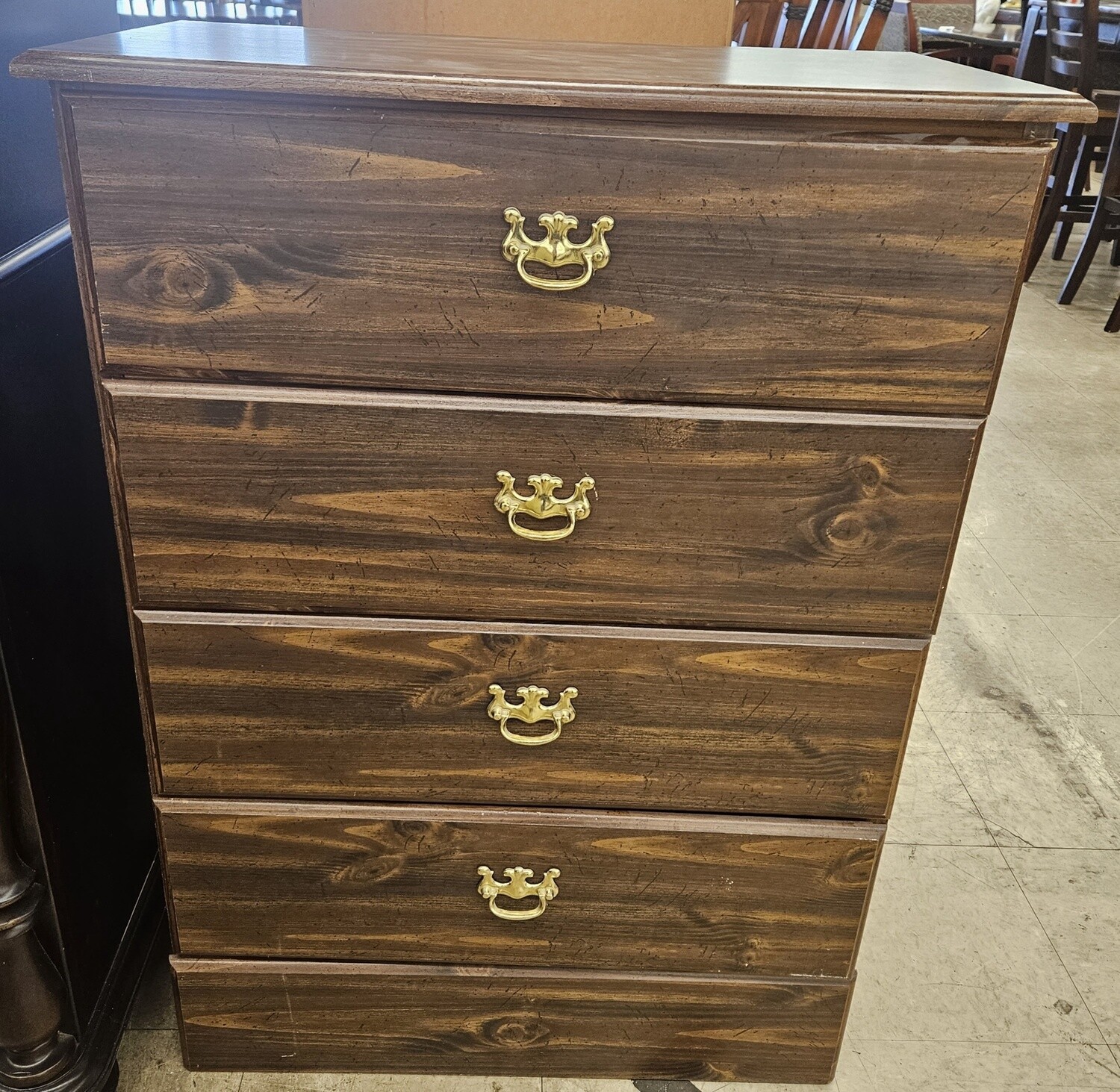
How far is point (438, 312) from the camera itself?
0.76 metres

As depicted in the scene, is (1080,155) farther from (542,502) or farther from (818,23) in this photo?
(542,502)

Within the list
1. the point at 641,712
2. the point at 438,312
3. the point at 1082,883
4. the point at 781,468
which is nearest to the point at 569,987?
the point at 641,712

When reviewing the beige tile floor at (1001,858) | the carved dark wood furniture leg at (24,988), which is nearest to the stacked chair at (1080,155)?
the beige tile floor at (1001,858)

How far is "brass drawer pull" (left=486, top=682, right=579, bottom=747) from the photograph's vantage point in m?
0.90

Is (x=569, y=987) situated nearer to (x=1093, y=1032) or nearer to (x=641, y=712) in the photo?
(x=641, y=712)

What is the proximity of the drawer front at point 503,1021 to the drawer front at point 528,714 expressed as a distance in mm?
215

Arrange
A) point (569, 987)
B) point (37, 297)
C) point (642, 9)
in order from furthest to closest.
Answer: point (642, 9) → point (569, 987) → point (37, 297)

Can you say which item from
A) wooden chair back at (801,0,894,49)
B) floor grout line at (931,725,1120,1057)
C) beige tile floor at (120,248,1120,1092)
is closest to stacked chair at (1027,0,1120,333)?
wooden chair back at (801,0,894,49)

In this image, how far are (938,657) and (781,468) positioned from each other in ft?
4.02

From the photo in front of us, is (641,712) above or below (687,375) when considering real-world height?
below

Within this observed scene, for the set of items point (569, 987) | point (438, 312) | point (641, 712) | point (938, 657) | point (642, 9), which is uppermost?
point (642, 9)

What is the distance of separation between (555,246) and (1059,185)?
4.10m

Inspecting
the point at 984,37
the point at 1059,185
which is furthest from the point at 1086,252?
the point at 984,37

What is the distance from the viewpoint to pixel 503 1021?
3.52 ft
